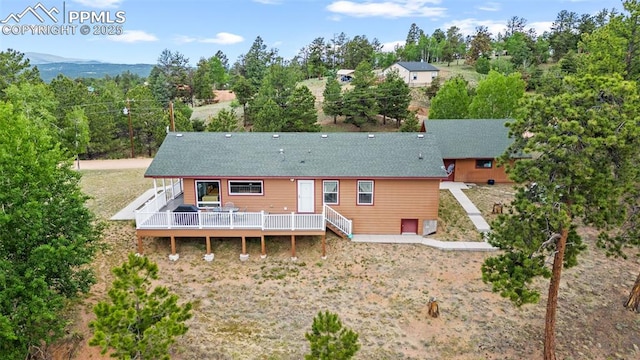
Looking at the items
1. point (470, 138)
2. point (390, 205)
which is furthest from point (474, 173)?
point (390, 205)

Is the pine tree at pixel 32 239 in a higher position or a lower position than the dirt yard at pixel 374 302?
higher

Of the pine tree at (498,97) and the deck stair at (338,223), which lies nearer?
the deck stair at (338,223)

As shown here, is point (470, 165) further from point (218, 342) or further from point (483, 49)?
point (483, 49)

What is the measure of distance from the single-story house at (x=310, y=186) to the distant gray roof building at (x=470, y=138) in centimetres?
728

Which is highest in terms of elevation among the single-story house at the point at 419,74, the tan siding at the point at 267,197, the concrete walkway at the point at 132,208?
the single-story house at the point at 419,74

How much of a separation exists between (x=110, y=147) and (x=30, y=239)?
93.1 ft

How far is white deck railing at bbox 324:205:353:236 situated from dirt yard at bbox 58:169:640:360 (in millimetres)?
547

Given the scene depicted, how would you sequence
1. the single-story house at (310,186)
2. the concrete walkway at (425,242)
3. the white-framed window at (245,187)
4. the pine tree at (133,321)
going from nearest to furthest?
the pine tree at (133,321), the concrete walkway at (425,242), the single-story house at (310,186), the white-framed window at (245,187)

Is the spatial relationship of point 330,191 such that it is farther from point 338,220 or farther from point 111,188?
point 111,188

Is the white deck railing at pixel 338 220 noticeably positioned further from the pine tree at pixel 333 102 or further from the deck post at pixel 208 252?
the pine tree at pixel 333 102

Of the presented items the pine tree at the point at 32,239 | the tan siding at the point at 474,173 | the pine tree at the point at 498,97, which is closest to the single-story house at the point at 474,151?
the tan siding at the point at 474,173

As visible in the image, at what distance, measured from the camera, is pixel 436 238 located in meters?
17.9

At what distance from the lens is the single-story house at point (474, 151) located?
2514 cm

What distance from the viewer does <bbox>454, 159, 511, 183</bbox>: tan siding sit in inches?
1006
